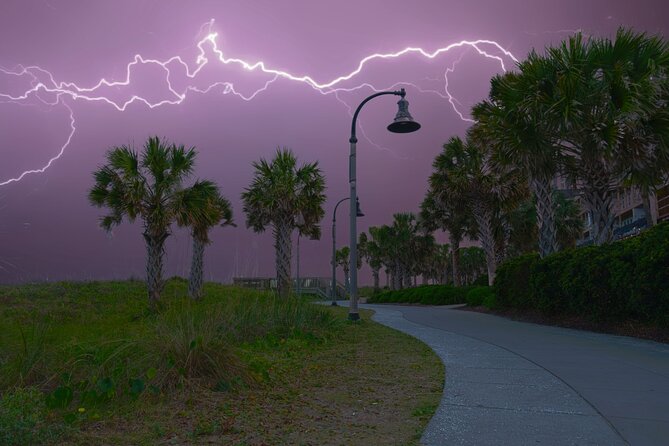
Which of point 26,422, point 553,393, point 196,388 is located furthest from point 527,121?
point 26,422

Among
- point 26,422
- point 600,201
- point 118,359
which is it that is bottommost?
point 26,422


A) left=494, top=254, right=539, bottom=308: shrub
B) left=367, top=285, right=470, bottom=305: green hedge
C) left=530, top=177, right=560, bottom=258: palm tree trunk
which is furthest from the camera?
left=367, top=285, right=470, bottom=305: green hedge

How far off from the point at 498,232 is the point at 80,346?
100ft

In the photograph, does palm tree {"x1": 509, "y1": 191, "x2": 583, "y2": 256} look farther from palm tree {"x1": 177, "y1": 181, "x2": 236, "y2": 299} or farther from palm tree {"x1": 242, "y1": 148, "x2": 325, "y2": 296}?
palm tree {"x1": 177, "y1": 181, "x2": 236, "y2": 299}

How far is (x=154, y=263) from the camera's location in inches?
Result: 707

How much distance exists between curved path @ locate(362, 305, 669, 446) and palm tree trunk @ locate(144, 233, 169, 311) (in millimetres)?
12333

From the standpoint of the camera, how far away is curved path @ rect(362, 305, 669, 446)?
3.79m

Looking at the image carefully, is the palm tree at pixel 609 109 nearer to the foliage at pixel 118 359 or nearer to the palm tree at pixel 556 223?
the foliage at pixel 118 359

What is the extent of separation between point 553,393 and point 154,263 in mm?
16065

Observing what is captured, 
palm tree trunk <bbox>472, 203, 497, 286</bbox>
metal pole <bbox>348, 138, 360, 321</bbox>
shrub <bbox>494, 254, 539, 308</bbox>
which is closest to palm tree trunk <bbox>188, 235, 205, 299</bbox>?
metal pole <bbox>348, 138, 360, 321</bbox>

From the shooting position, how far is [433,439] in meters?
3.67

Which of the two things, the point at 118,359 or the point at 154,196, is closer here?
the point at 118,359

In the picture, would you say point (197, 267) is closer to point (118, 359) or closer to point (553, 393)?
point (118, 359)

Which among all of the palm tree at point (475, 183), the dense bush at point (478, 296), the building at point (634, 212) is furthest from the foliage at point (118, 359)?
the building at point (634, 212)
